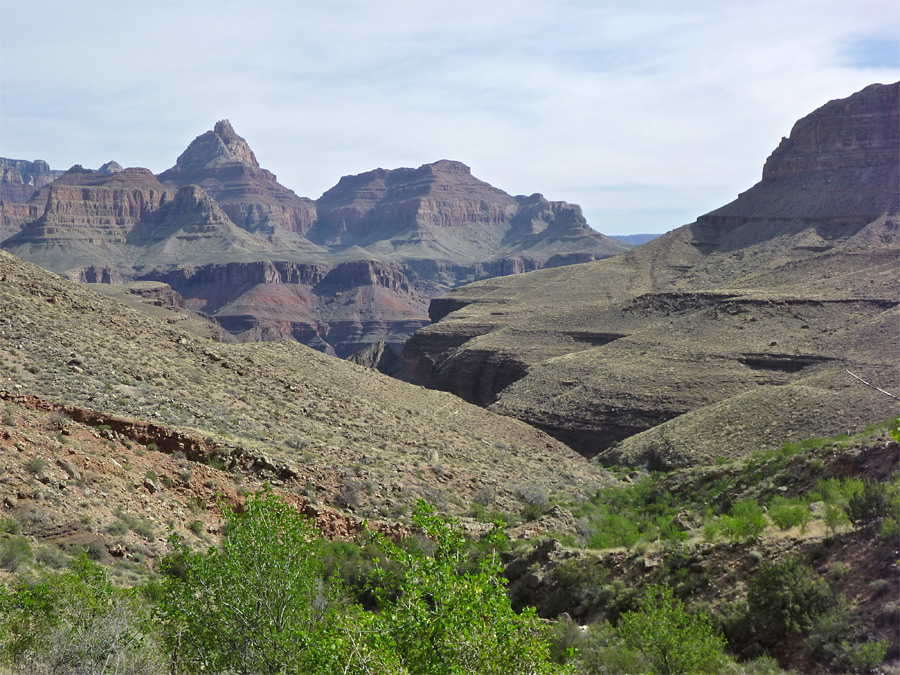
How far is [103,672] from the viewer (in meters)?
11.2

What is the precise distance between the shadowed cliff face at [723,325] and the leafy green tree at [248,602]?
104 ft

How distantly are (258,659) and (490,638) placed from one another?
4.29m

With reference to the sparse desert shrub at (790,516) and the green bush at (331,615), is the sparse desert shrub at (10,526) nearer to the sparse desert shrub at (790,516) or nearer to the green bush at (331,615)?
the green bush at (331,615)

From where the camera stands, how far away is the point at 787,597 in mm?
16969

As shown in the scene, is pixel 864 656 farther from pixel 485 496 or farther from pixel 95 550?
pixel 485 496

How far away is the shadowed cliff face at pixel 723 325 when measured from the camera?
45281 mm

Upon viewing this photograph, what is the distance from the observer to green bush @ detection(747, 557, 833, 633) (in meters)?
16.6

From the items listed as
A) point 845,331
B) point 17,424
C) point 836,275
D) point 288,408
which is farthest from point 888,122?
point 17,424

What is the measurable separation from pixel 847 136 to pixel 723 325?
1952 inches

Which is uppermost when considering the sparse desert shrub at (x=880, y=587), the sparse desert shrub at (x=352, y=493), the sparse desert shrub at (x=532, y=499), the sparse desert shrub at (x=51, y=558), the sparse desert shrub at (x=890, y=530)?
the sparse desert shrub at (x=890, y=530)

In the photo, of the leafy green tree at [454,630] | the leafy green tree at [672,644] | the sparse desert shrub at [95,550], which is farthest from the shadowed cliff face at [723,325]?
the leafy green tree at [454,630]

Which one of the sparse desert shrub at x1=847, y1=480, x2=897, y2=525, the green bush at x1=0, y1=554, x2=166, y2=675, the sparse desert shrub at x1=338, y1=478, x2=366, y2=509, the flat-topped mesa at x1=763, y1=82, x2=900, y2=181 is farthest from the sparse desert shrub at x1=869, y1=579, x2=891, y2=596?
the flat-topped mesa at x1=763, y1=82, x2=900, y2=181

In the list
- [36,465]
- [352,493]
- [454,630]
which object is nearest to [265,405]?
[352,493]

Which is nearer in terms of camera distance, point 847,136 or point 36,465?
point 36,465
